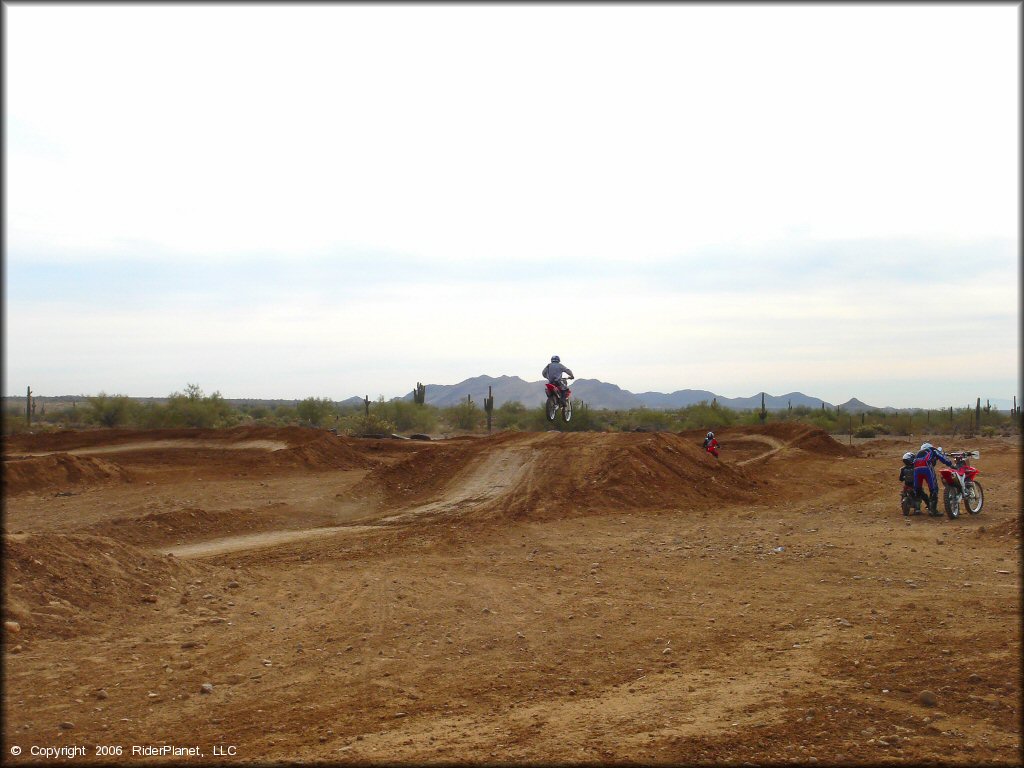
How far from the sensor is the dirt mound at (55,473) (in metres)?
21.4

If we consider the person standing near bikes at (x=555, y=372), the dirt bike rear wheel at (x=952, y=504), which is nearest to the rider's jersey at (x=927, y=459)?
the dirt bike rear wheel at (x=952, y=504)

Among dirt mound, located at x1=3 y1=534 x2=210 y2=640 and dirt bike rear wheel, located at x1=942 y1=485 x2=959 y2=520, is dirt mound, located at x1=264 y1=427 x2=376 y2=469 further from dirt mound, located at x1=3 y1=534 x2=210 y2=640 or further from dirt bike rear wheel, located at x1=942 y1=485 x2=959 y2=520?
dirt bike rear wheel, located at x1=942 y1=485 x2=959 y2=520

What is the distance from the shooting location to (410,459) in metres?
21.4

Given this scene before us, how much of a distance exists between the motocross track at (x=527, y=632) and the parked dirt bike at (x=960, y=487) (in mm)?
305

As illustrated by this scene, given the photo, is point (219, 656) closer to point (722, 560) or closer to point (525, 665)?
point (525, 665)

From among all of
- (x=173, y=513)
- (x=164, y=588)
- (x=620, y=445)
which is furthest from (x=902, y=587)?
(x=173, y=513)

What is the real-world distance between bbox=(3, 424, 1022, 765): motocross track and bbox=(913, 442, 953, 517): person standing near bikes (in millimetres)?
430

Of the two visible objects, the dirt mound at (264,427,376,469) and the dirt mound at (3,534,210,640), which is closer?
the dirt mound at (3,534,210,640)

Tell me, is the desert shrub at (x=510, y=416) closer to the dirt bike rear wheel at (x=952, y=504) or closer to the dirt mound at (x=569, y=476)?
the dirt mound at (x=569, y=476)

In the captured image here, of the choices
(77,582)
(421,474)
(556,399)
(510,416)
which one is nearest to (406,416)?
(510,416)

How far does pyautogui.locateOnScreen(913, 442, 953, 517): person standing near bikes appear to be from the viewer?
14609mm

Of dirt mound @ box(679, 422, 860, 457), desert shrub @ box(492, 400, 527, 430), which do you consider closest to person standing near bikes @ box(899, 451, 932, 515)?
dirt mound @ box(679, 422, 860, 457)

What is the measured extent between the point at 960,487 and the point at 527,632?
10.3 m

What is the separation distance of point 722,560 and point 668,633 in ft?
12.9
